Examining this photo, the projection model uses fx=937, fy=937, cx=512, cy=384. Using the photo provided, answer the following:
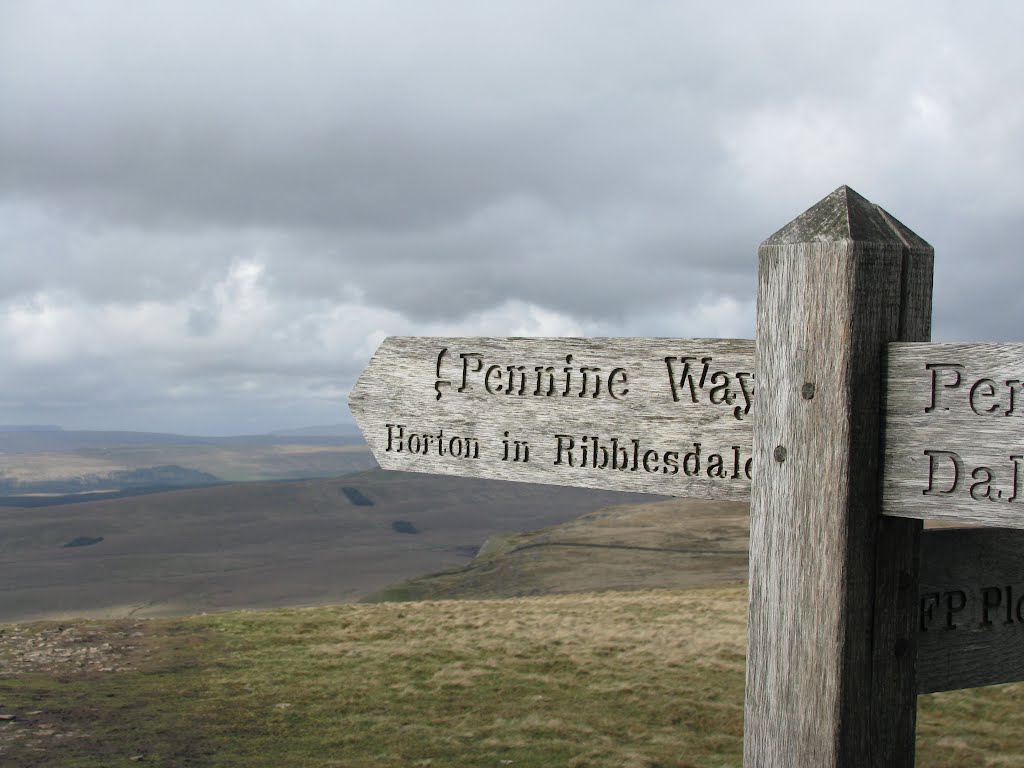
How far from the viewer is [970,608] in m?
3.33

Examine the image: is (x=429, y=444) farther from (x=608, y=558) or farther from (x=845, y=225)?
(x=608, y=558)

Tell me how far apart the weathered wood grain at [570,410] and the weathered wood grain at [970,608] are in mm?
737

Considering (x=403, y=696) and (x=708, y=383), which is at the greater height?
(x=708, y=383)

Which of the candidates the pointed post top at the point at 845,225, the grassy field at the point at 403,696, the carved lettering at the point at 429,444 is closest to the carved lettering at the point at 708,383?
the pointed post top at the point at 845,225

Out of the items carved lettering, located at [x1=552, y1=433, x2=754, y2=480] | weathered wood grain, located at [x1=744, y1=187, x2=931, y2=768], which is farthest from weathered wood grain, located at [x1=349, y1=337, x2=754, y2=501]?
weathered wood grain, located at [x1=744, y1=187, x2=931, y2=768]

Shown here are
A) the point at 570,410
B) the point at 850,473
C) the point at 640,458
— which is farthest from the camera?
the point at 570,410

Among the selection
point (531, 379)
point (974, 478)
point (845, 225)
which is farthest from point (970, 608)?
point (531, 379)

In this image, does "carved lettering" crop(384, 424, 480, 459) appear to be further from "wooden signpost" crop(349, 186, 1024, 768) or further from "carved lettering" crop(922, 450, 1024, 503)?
"carved lettering" crop(922, 450, 1024, 503)

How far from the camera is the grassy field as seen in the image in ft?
34.9

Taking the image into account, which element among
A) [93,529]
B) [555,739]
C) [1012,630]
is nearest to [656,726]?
[555,739]

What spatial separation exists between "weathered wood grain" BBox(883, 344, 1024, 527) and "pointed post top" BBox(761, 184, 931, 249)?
36 centimetres

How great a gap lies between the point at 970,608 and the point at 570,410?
160 centimetres

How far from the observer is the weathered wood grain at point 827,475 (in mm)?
2814

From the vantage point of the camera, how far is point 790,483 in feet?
9.54
